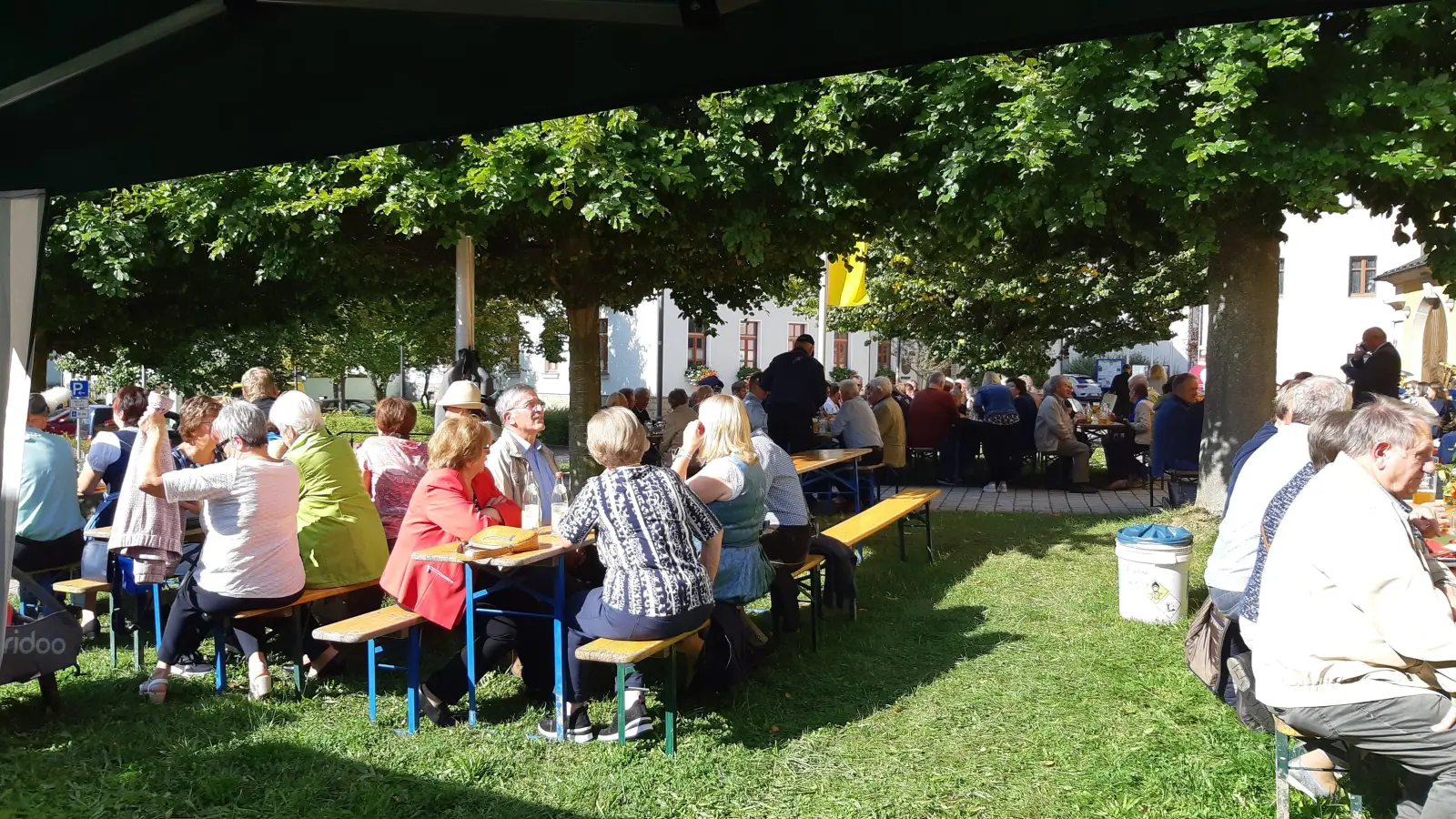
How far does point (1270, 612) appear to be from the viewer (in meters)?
3.64

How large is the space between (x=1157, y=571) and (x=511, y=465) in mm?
3882

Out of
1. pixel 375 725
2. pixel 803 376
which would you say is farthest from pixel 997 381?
pixel 375 725

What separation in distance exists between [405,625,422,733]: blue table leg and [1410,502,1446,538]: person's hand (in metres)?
4.13

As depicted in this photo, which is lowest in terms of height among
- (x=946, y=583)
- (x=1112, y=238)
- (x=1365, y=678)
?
(x=946, y=583)

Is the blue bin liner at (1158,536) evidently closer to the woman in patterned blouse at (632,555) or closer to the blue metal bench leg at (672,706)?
the woman in patterned blouse at (632,555)

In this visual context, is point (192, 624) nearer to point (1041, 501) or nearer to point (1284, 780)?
point (1284, 780)

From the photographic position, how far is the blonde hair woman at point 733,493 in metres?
5.35

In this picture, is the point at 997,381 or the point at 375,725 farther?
the point at 997,381

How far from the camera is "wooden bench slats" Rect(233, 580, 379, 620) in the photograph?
5.31m

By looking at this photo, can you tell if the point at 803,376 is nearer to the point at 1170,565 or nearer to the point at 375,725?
the point at 1170,565

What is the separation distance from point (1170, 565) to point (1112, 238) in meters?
5.68

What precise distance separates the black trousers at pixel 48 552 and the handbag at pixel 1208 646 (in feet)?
19.9

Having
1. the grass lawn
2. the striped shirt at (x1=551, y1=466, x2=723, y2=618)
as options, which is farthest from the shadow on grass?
the striped shirt at (x1=551, y1=466, x2=723, y2=618)

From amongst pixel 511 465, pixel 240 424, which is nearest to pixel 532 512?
pixel 511 465
